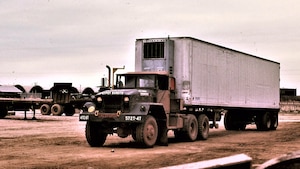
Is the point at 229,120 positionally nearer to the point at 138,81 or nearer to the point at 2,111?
the point at 138,81

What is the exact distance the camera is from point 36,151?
14.3 m

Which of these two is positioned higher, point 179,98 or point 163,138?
point 179,98

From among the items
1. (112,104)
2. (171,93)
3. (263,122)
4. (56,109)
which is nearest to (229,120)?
(263,122)

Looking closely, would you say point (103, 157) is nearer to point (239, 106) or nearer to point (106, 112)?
point (106, 112)

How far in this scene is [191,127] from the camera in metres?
18.7

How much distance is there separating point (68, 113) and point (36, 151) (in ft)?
99.1

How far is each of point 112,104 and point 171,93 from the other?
116 inches

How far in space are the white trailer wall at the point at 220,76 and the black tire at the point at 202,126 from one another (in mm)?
548

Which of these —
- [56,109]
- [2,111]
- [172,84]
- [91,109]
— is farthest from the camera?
[56,109]

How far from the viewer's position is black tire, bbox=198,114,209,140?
19375mm

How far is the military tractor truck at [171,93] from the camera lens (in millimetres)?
15547

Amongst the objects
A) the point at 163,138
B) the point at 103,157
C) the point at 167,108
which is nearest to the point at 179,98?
the point at 167,108

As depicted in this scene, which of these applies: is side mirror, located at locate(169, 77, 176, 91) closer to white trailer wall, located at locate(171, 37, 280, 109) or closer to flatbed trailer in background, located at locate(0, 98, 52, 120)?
white trailer wall, located at locate(171, 37, 280, 109)

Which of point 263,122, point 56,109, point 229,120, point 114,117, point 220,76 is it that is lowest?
point 263,122
